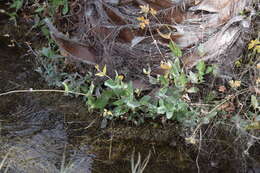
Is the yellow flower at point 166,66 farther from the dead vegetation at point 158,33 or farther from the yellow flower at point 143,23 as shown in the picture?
the yellow flower at point 143,23

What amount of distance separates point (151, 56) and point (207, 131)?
1.64ft

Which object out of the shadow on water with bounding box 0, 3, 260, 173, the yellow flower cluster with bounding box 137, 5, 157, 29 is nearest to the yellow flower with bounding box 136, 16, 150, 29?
the yellow flower cluster with bounding box 137, 5, 157, 29

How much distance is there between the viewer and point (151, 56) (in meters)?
2.08

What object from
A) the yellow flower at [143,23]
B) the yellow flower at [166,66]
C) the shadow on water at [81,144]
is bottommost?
the shadow on water at [81,144]

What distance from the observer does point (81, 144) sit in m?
1.96

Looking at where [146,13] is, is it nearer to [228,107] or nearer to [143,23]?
[143,23]

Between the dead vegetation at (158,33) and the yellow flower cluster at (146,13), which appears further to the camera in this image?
the dead vegetation at (158,33)

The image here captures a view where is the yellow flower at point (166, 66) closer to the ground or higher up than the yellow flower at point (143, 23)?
closer to the ground

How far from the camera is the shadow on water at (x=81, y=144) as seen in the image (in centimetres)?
185

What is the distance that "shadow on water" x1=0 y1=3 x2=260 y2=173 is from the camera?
1.85m

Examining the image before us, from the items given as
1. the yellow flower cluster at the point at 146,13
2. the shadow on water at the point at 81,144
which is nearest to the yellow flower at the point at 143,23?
the yellow flower cluster at the point at 146,13

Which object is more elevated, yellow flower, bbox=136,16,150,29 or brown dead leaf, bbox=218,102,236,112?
yellow flower, bbox=136,16,150,29

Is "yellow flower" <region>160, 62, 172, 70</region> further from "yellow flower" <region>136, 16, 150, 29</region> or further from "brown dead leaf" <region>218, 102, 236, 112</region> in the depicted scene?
"brown dead leaf" <region>218, 102, 236, 112</region>

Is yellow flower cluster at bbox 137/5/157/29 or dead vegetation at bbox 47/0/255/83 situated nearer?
yellow flower cluster at bbox 137/5/157/29
